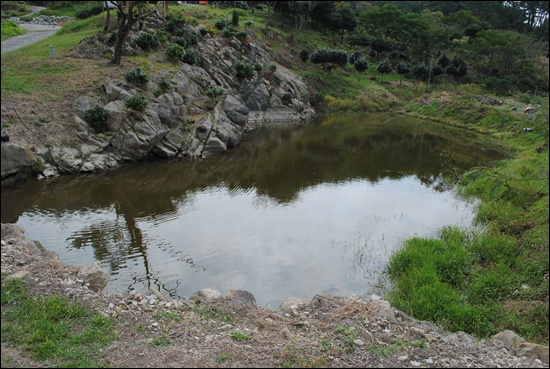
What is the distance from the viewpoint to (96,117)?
75.7 feet

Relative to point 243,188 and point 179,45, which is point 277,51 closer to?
point 179,45

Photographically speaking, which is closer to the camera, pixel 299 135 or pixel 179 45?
pixel 179 45

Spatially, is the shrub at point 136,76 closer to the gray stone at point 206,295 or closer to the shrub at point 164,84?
the shrub at point 164,84

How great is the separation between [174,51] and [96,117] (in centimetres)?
1313

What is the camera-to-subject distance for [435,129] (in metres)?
48.0

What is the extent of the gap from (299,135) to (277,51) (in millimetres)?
25015

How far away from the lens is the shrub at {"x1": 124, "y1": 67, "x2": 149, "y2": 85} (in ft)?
87.4

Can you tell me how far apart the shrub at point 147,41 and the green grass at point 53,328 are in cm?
2833

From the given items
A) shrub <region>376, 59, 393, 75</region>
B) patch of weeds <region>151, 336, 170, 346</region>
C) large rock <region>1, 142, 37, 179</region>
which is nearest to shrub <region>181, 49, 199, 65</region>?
large rock <region>1, 142, 37, 179</region>

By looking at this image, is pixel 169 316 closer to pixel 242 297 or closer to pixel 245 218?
pixel 242 297

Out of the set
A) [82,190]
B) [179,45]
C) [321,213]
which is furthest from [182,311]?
[179,45]

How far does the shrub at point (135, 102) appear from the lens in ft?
79.8

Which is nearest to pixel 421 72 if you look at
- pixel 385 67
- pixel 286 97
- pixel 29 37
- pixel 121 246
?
pixel 385 67

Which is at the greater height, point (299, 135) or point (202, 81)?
point (202, 81)
